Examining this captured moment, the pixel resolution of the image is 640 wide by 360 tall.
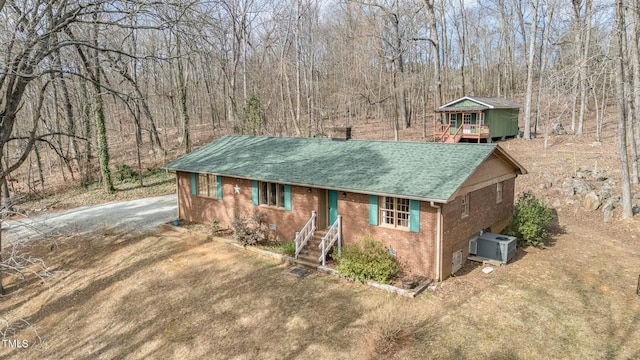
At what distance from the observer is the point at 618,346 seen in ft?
31.8

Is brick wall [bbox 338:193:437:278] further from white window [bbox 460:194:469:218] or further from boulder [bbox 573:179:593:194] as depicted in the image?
boulder [bbox 573:179:593:194]

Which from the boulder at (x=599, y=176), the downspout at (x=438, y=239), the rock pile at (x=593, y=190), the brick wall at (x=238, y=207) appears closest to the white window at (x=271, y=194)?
the brick wall at (x=238, y=207)

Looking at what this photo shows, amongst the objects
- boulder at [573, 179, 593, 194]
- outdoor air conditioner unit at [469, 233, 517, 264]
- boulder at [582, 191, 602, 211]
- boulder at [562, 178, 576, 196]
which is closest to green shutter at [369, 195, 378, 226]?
outdoor air conditioner unit at [469, 233, 517, 264]

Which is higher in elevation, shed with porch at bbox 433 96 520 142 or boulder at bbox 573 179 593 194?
shed with porch at bbox 433 96 520 142

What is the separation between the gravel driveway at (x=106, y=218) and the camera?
20.1 meters

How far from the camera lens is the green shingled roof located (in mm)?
13000

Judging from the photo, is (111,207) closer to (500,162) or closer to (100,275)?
(100,275)

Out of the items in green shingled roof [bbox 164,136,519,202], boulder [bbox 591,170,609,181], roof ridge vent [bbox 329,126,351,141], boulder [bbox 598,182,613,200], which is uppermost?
roof ridge vent [bbox 329,126,351,141]

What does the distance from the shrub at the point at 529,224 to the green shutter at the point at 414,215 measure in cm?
522

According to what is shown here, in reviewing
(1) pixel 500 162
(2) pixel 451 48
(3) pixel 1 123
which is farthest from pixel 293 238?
(2) pixel 451 48

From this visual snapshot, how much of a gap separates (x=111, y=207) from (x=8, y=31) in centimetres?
1641

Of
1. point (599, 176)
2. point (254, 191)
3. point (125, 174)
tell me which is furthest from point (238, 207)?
point (599, 176)

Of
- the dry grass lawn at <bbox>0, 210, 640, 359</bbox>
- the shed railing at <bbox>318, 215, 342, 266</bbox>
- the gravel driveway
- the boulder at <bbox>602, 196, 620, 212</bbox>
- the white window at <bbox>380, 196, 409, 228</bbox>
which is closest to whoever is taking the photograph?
the dry grass lawn at <bbox>0, 210, 640, 359</bbox>

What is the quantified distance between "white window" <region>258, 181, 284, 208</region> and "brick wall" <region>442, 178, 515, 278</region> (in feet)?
21.6
